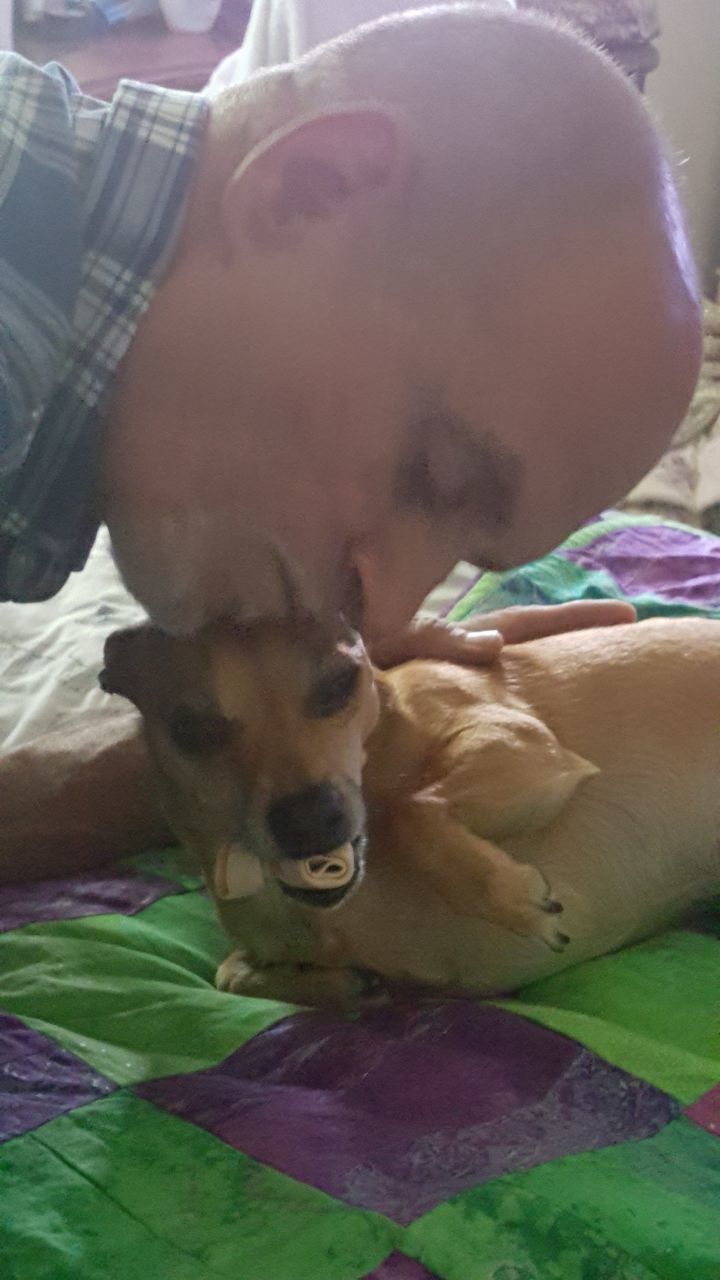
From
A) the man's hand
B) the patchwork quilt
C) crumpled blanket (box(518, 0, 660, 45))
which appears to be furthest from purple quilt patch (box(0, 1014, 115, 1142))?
crumpled blanket (box(518, 0, 660, 45))

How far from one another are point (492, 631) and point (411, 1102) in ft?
1.90

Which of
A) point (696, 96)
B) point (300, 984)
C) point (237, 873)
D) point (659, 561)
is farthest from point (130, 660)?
point (696, 96)

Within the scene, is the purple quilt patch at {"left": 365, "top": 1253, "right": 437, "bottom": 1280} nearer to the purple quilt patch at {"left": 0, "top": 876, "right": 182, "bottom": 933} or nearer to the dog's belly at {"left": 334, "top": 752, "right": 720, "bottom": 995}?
the dog's belly at {"left": 334, "top": 752, "right": 720, "bottom": 995}

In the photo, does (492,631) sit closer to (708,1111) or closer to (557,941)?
(557,941)

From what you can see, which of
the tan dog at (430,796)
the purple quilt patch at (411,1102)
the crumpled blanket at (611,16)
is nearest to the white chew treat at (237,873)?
the tan dog at (430,796)

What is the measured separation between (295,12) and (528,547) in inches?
64.7

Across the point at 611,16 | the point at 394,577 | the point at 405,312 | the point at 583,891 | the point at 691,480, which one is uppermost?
the point at 611,16

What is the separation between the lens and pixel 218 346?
62 centimetres

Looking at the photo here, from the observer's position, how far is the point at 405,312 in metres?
0.61

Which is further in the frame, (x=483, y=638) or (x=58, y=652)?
(x=58, y=652)

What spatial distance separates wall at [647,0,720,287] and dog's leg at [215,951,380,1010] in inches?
106

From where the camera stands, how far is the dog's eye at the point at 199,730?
96cm

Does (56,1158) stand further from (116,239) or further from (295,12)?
(295,12)

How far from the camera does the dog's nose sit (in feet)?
2.91
